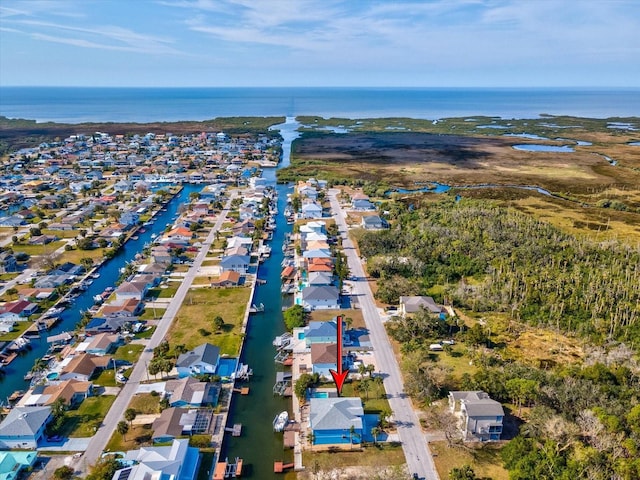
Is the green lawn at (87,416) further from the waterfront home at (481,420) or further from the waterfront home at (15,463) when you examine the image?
the waterfront home at (481,420)

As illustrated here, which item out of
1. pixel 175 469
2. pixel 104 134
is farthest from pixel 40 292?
pixel 104 134

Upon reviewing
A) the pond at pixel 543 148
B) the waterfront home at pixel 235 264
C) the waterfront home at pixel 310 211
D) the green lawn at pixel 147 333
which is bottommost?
the green lawn at pixel 147 333

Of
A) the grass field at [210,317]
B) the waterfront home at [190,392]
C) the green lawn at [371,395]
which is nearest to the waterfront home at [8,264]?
the grass field at [210,317]

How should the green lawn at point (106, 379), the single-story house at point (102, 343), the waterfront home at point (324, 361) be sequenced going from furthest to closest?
the single-story house at point (102, 343) → the waterfront home at point (324, 361) → the green lawn at point (106, 379)

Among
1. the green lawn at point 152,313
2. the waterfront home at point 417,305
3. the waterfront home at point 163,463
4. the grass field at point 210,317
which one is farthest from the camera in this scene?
the green lawn at point 152,313

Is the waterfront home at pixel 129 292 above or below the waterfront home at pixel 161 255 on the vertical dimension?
below

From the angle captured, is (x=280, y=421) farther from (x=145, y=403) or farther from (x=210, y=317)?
(x=210, y=317)

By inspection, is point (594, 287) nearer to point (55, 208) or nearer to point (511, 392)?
point (511, 392)

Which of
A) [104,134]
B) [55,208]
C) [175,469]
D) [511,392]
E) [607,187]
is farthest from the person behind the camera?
[104,134]
